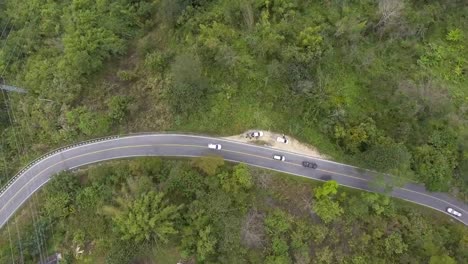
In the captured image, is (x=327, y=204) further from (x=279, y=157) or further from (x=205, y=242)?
(x=205, y=242)

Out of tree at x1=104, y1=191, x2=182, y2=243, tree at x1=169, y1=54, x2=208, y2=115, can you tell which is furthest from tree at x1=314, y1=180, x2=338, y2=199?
tree at x1=169, y1=54, x2=208, y2=115

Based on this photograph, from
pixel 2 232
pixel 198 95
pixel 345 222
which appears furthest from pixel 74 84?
pixel 345 222

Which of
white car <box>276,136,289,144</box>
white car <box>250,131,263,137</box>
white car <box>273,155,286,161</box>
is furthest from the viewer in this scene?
white car <box>250,131,263,137</box>

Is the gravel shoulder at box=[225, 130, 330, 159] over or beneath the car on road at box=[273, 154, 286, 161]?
over

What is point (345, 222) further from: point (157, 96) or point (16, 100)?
point (16, 100)

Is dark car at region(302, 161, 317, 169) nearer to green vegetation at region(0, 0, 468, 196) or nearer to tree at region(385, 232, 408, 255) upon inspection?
green vegetation at region(0, 0, 468, 196)

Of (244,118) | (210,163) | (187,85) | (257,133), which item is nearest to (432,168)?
(257,133)

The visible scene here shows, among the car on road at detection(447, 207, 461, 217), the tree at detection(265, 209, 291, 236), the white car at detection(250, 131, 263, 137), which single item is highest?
the white car at detection(250, 131, 263, 137)

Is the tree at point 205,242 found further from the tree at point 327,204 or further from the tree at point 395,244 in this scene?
the tree at point 395,244
